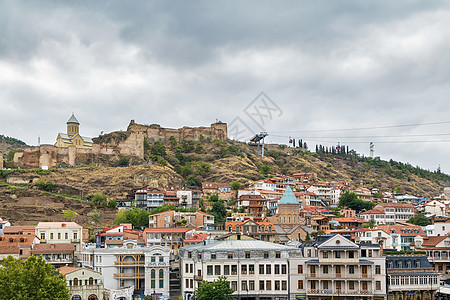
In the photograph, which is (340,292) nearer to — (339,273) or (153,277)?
(339,273)

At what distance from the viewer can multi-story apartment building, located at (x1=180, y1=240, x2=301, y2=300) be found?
189ft

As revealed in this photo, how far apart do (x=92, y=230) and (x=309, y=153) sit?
115 meters

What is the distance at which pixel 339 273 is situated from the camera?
57.8 m

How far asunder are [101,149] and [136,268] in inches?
3287

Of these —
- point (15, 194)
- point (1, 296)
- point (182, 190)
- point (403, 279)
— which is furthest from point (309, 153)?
point (1, 296)

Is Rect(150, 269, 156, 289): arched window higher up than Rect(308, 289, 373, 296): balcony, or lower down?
higher up

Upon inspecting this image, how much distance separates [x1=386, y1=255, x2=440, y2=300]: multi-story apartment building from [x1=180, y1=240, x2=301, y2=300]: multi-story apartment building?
1063 centimetres

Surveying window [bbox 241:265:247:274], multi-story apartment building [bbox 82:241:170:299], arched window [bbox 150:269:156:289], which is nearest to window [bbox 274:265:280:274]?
window [bbox 241:265:247:274]

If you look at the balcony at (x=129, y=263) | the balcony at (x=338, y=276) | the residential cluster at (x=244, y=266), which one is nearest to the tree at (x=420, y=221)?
the residential cluster at (x=244, y=266)

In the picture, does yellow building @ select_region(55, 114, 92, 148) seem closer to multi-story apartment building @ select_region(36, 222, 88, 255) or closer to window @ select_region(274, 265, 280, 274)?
multi-story apartment building @ select_region(36, 222, 88, 255)

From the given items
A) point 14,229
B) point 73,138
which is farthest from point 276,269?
point 73,138

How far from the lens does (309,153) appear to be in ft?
648

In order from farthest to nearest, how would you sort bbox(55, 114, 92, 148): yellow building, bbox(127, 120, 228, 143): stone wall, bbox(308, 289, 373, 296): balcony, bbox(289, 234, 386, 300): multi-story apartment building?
bbox(127, 120, 228, 143): stone wall → bbox(55, 114, 92, 148): yellow building → bbox(289, 234, 386, 300): multi-story apartment building → bbox(308, 289, 373, 296): balcony

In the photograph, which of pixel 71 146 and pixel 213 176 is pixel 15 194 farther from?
pixel 213 176
